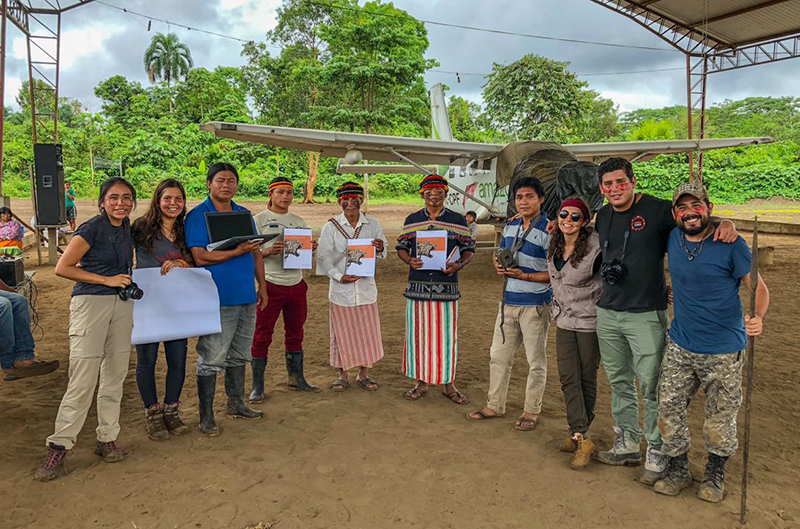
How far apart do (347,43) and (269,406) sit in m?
23.5

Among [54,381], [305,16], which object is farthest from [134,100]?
[54,381]

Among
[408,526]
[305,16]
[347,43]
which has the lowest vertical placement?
[408,526]

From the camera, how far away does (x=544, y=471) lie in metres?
3.27

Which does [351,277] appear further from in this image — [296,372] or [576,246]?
[576,246]

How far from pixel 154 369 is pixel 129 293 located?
66cm

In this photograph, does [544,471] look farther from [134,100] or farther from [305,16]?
[134,100]

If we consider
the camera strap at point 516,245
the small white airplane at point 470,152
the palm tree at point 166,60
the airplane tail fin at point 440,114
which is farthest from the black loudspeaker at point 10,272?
the palm tree at point 166,60

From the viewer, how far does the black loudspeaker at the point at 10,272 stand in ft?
15.3

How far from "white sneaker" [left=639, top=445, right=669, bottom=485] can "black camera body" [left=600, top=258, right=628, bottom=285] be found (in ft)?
3.34

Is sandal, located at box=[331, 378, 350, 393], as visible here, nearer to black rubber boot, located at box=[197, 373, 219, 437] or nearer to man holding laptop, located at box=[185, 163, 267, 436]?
man holding laptop, located at box=[185, 163, 267, 436]

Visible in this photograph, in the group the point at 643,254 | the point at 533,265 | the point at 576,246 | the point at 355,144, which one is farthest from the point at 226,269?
the point at 355,144

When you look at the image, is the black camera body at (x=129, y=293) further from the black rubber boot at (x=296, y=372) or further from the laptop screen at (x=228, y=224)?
the black rubber boot at (x=296, y=372)

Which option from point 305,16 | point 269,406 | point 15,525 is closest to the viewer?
point 15,525

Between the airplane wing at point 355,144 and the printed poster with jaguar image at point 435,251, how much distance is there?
461 centimetres
